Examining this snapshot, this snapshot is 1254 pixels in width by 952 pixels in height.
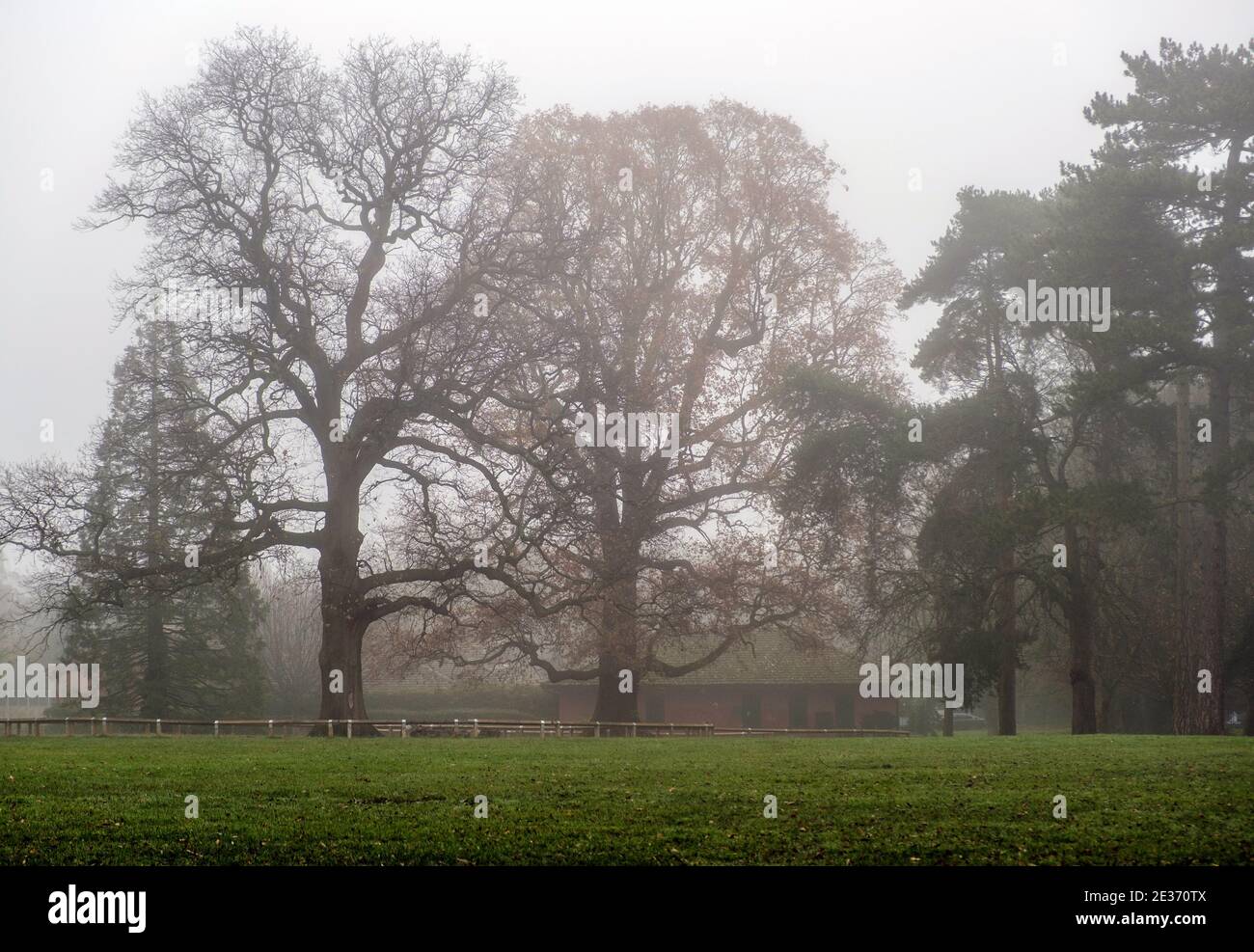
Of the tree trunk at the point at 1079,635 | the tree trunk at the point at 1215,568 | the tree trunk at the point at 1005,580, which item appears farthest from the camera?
the tree trunk at the point at 1079,635

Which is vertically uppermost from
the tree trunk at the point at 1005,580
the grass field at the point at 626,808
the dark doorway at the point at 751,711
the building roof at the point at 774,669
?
the tree trunk at the point at 1005,580

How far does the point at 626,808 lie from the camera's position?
14070 millimetres

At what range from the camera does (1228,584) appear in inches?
1574

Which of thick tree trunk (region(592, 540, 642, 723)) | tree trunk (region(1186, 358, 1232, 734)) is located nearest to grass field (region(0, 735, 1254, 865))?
thick tree trunk (region(592, 540, 642, 723))

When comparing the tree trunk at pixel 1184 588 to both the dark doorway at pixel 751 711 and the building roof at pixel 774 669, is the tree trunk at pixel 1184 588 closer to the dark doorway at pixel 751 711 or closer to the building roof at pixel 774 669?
the building roof at pixel 774 669

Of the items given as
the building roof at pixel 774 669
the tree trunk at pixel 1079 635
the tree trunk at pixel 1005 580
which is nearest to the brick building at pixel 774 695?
the building roof at pixel 774 669

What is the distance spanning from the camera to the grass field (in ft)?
38.2

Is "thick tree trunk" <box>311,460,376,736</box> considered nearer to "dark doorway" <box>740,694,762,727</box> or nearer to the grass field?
the grass field

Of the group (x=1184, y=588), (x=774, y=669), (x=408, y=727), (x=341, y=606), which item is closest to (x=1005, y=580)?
(x=1184, y=588)

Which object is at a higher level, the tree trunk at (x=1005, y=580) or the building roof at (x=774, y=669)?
the tree trunk at (x=1005, y=580)

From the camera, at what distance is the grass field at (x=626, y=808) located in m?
11.6

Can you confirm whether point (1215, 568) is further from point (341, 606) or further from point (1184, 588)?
point (341, 606)
